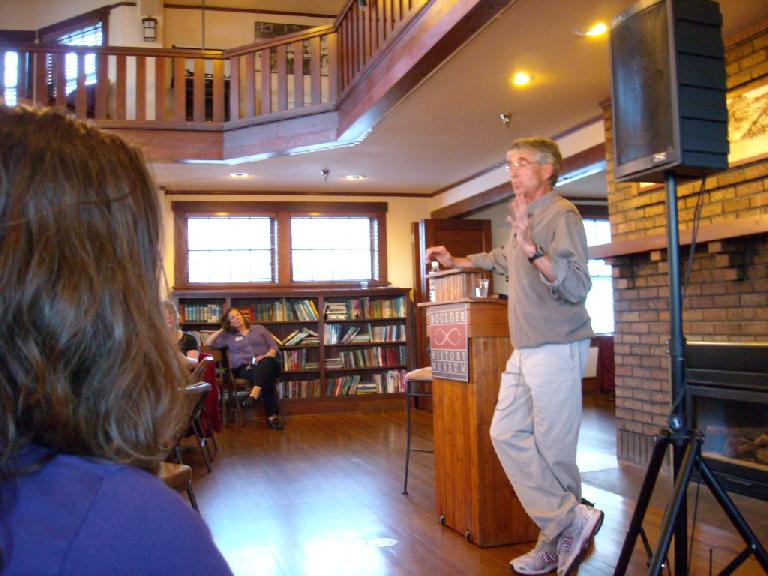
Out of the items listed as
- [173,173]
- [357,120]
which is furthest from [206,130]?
[357,120]

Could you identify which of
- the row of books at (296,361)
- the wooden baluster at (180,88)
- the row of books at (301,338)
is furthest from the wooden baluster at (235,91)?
the row of books at (296,361)

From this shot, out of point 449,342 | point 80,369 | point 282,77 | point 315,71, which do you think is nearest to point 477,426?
point 449,342

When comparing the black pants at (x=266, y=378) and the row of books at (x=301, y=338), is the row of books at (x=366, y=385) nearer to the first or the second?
the row of books at (x=301, y=338)

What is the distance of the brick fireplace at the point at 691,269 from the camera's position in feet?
13.1

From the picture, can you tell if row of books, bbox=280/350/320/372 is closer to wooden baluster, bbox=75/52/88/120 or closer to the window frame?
the window frame

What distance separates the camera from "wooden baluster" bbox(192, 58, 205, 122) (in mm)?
6656

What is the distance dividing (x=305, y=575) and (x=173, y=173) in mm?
5639

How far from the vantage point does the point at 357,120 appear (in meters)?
5.71

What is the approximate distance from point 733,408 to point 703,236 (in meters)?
0.98

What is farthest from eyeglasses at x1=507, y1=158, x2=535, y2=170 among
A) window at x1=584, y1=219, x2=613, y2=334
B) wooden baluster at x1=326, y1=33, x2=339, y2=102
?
window at x1=584, y1=219, x2=613, y2=334

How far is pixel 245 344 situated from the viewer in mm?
7777

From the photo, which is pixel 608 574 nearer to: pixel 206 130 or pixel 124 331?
pixel 124 331

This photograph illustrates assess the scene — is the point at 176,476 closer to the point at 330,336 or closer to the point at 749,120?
the point at 749,120

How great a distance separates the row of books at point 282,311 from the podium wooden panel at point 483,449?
18.3ft
